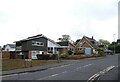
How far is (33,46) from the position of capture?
65.6 metres

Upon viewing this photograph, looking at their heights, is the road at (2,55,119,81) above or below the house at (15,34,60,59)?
below

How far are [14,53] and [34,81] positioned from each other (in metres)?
51.8

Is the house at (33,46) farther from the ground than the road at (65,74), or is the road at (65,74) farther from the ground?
the house at (33,46)

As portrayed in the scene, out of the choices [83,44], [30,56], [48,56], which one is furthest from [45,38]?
[83,44]

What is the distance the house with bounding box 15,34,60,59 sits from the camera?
213 feet

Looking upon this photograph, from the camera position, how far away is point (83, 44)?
103 m

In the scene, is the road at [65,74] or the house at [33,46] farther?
the house at [33,46]

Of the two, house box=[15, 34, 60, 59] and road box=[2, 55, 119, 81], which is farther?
house box=[15, 34, 60, 59]

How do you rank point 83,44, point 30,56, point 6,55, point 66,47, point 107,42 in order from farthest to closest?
point 107,42 → point 83,44 → point 66,47 → point 6,55 → point 30,56

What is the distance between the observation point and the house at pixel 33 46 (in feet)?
213

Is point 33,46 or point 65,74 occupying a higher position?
point 33,46

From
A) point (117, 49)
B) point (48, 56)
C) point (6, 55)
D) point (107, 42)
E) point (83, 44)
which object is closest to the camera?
point (48, 56)

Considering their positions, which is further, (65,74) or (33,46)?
(33,46)

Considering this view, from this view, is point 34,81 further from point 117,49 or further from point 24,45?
point 117,49
